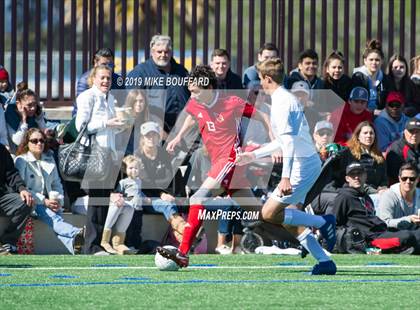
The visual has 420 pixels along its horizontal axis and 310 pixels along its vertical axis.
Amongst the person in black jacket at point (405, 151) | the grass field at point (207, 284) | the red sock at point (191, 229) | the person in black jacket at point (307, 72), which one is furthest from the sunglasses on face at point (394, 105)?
the red sock at point (191, 229)

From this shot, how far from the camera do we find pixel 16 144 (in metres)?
15.2

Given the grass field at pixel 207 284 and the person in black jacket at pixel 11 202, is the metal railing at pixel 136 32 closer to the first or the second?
the person in black jacket at pixel 11 202

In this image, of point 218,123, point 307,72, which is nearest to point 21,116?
point 218,123

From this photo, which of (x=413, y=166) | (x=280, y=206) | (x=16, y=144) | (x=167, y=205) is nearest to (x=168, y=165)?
(x=167, y=205)

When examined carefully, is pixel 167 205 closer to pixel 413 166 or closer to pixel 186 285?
pixel 413 166

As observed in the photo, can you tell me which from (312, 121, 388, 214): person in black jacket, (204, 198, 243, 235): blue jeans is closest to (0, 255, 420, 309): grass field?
(204, 198, 243, 235): blue jeans

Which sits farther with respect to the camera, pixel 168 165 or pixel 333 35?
pixel 333 35

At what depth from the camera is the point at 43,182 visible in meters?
14.8

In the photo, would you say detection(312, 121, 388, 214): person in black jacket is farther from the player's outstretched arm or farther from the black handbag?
the black handbag

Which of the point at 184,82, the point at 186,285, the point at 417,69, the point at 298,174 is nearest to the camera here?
the point at 186,285

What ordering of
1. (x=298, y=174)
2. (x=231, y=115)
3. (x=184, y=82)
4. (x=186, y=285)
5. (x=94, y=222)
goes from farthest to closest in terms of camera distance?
(x=184, y=82) < (x=94, y=222) < (x=231, y=115) < (x=298, y=174) < (x=186, y=285)

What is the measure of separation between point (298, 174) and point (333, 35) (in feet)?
24.6

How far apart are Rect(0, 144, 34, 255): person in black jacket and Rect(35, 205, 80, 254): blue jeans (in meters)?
0.29

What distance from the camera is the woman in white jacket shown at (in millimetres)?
14695
